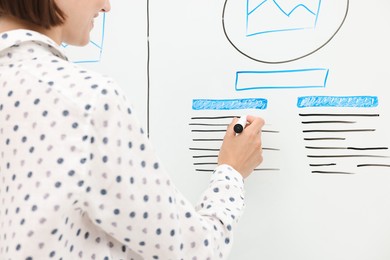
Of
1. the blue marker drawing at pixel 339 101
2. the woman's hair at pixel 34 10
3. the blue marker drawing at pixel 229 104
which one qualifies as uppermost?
the woman's hair at pixel 34 10

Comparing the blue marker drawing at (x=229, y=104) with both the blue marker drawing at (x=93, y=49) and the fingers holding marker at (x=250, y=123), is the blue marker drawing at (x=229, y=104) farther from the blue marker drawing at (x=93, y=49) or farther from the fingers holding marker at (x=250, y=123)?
the blue marker drawing at (x=93, y=49)

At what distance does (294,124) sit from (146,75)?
0.90ft

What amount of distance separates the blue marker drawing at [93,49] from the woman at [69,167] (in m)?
0.35

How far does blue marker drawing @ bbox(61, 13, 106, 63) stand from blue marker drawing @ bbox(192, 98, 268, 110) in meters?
0.22

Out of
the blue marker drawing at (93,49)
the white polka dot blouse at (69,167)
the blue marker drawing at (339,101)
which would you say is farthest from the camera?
the blue marker drawing at (93,49)

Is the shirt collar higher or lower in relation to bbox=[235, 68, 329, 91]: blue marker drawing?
higher

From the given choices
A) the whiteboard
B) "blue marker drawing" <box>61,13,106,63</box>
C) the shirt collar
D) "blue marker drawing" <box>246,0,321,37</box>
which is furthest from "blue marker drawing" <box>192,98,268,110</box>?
the shirt collar

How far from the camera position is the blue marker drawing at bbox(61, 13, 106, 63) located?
0.87 m

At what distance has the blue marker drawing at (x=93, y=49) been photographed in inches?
34.4

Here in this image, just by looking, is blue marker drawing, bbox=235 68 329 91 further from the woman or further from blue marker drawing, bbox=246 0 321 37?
the woman

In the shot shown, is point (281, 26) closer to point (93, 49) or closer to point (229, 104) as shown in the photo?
point (229, 104)

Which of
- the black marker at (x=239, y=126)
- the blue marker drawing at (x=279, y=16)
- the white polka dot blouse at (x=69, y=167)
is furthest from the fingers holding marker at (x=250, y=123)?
the white polka dot blouse at (x=69, y=167)

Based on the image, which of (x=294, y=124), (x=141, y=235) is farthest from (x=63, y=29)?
(x=294, y=124)

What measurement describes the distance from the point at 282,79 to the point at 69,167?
0.40 m
